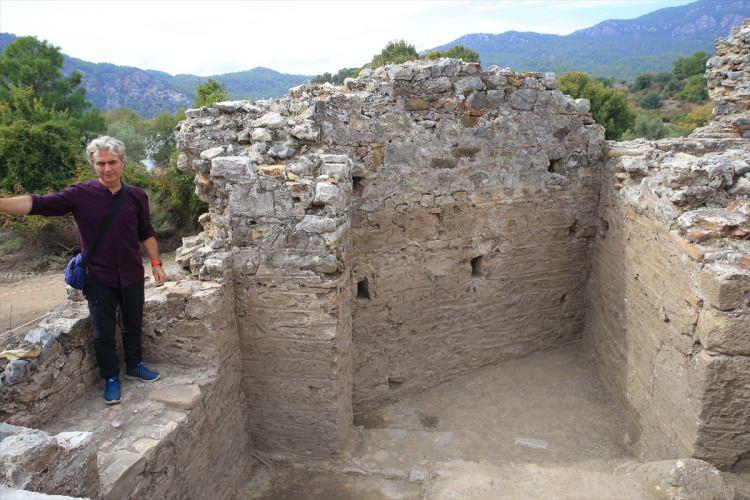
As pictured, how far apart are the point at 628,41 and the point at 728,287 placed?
170m

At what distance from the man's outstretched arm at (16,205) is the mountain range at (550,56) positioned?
61209 millimetres

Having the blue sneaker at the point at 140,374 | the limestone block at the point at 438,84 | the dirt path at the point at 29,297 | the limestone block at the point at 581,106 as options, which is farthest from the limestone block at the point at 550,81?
the dirt path at the point at 29,297

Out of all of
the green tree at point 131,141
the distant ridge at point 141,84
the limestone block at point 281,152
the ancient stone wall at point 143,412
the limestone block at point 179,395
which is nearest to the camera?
the ancient stone wall at point 143,412

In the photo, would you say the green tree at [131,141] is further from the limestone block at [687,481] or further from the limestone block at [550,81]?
the limestone block at [687,481]

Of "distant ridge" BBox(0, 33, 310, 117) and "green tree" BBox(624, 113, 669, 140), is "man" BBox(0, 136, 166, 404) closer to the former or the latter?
"green tree" BBox(624, 113, 669, 140)

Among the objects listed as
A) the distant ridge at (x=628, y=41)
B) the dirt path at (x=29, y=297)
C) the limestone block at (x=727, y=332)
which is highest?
the distant ridge at (x=628, y=41)

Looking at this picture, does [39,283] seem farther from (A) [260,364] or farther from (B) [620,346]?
(B) [620,346]

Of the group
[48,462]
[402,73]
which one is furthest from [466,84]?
[48,462]

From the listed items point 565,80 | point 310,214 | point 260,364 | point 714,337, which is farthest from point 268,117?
point 565,80

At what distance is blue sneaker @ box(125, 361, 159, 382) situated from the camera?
390 cm

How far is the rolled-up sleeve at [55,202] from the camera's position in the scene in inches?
128

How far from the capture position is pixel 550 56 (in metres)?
120

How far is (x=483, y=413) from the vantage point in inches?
225

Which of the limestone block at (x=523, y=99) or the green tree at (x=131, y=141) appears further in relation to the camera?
the green tree at (x=131, y=141)
